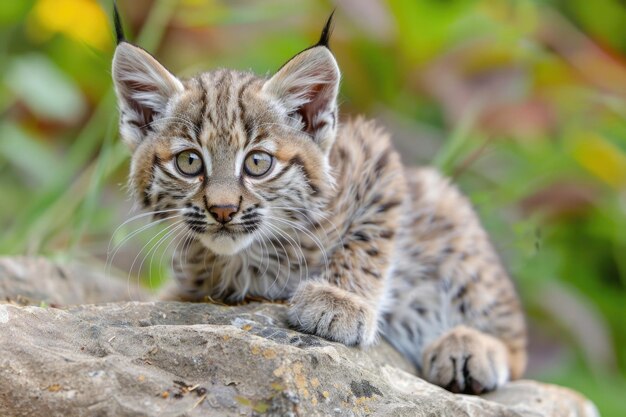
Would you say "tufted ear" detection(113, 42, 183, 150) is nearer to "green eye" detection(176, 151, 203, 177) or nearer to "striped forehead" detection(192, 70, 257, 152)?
"striped forehead" detection(192, 70, 257, 152)

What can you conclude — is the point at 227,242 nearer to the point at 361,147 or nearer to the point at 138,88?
the point at 138,88

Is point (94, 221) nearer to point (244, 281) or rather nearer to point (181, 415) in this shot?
point (244, 281)

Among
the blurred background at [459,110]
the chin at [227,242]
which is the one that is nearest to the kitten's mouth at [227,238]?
the chin at [227,242]

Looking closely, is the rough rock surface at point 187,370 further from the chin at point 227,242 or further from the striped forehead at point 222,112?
the striped forehead at point 222,112

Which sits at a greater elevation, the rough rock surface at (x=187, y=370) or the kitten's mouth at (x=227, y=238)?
the kitten's mouth at (x=227, y=238)

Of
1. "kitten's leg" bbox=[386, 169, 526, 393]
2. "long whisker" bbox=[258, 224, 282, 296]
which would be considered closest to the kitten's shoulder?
"kitten's leg" bbox=[386, 169, 526, 393]

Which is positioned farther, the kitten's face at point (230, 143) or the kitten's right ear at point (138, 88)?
the kitten's right ear at point (138, 88)

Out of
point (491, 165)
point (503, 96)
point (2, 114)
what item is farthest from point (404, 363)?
point (2, 114)
